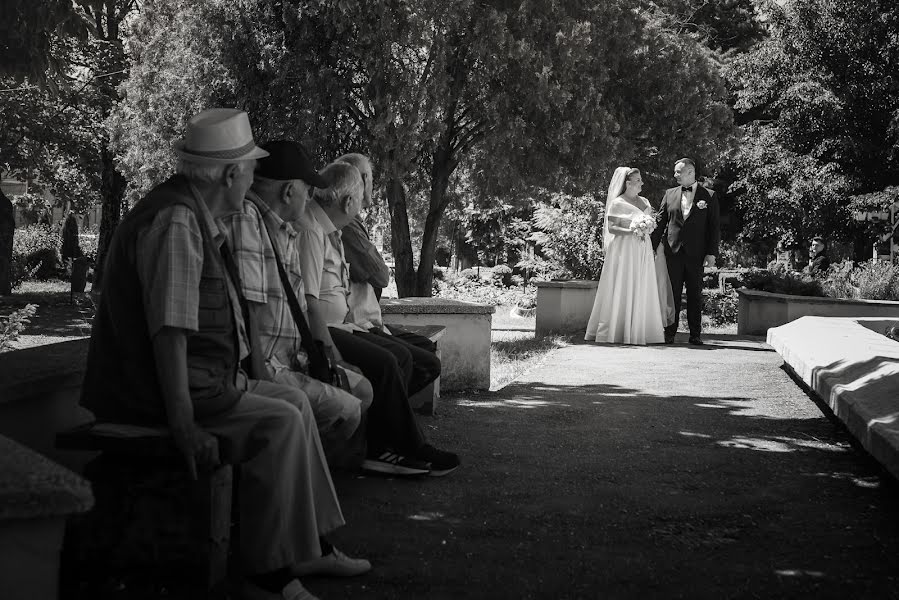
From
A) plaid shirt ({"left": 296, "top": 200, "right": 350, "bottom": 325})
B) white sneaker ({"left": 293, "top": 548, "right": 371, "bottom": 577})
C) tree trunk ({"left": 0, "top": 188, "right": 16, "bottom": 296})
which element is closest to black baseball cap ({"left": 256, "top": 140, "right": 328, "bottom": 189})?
plaid shirt ({"left": 296, "top": 200, "right": 350, "bottom": 325})

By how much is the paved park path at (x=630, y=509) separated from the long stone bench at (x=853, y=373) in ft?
0.92

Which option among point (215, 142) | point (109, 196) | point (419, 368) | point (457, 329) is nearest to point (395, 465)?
point (419, 368)

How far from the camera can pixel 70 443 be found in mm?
3330

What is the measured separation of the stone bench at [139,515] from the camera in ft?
10.8

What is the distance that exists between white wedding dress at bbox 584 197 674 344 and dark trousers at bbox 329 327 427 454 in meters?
8.01

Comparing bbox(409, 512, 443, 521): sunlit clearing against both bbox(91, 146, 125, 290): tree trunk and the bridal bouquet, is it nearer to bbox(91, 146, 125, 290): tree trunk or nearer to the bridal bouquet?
the bridal bouquet

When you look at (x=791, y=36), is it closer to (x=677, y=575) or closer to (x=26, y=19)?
(x=26, y=19)

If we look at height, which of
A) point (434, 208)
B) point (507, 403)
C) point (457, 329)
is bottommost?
point (507, 403)

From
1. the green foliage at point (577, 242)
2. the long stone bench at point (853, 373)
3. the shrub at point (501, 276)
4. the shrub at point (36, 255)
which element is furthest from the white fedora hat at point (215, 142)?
the shrub at point (36, 255)

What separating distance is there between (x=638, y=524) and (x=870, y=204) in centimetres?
2346

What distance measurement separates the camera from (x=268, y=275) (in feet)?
13.9

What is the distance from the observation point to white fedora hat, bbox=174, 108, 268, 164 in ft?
12.0

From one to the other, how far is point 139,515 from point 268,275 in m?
1.23

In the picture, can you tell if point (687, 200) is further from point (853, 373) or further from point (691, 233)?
point (853, 373)
